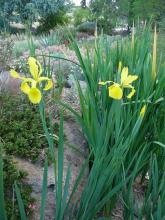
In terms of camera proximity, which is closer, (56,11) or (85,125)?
(85,125)

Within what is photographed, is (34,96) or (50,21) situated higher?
(34,96)

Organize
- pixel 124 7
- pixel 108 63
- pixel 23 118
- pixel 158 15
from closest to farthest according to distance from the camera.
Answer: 1. pixel 108 63
2. pixel 23 118
3. pixel 158 15
4. pixel 124 7

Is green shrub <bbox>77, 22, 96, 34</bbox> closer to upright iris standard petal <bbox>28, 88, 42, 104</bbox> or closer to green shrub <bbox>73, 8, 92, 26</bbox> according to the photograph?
green shrub <bbox>73, 8, 92, 26</bbox>

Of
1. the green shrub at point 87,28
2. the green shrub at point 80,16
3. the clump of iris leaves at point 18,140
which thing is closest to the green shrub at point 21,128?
the clump of iris leaves at point 18,140

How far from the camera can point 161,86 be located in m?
2.33

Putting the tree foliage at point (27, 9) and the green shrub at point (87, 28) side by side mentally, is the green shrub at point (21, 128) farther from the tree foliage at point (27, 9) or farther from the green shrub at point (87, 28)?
the green shrub at point (87, 28)

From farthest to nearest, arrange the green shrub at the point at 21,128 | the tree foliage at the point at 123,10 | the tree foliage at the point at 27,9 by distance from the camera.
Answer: the tree foliage at the point at 27,9, the tree foliage at the point at 123,10, the green shrub at the point at 21,128

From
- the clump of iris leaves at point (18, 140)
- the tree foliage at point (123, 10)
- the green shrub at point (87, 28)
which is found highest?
the tree foliage at point (123, 10)

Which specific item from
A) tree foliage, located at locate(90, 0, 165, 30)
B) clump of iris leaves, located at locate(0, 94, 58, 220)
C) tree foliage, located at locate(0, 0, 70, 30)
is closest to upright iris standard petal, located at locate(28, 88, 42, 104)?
clump of iris leaves, located at locate(0, 94, 58, 220)

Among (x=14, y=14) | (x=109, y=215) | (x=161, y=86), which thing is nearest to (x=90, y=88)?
(x=161, y=86)

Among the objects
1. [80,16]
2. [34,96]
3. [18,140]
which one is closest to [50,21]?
[80,16]

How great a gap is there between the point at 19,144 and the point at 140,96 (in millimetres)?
737

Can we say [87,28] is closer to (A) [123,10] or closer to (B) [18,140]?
(A) [123,10]

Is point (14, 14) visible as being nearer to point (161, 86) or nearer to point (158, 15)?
point (158, 15)
